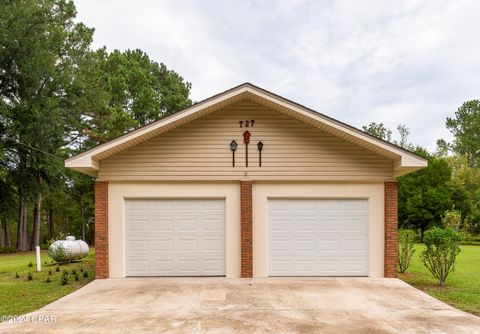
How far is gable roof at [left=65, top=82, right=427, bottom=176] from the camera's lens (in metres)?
8.93

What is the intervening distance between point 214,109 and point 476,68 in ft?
108

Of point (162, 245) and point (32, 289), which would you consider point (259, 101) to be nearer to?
point (162, 245)

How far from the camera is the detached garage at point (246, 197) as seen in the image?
31.4ft

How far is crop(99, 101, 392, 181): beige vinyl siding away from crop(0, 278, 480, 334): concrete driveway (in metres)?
2.86

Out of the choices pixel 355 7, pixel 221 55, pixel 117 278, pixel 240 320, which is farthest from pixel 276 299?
pixel 221 55

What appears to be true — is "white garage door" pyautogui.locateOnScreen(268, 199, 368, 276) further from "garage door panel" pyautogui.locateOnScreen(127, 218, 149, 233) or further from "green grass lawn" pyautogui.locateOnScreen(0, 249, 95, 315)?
"green grass lawn" pyautogui.locateOnScreen(0, 249, 95, 315)

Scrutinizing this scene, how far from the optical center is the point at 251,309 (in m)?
6.49

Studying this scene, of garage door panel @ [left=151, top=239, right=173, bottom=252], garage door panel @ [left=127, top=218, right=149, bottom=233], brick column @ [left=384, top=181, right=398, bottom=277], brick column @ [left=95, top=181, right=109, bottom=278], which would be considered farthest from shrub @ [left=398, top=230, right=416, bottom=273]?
brick column @ [left=95, top=181, right=109, bottom=278]

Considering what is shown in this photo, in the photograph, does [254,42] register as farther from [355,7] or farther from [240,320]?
[240,320]

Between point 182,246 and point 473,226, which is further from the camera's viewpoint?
point 473,226

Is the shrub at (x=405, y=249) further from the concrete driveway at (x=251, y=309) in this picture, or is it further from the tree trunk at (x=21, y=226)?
the tree trunk at (x=21, y=226)

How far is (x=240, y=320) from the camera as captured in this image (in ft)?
19.2

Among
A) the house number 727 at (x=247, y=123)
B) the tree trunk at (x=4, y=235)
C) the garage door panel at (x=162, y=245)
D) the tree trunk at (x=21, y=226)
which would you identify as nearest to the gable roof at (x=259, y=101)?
the house number 727 at (x=247, y=123)

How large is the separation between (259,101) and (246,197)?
2669 millimetres
